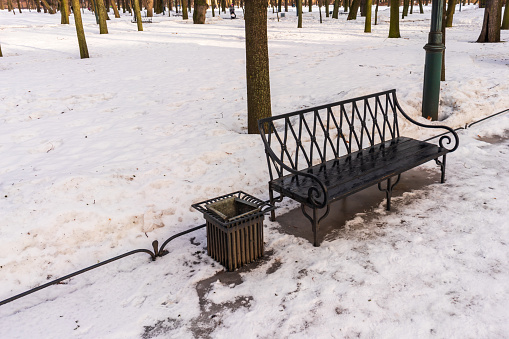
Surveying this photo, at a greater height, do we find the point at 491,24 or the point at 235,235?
the point at 491,24

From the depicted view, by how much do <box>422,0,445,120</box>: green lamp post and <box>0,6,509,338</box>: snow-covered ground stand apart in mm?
646

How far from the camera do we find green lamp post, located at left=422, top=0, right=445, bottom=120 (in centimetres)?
679

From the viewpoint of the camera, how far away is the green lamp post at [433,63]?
22.3 feet

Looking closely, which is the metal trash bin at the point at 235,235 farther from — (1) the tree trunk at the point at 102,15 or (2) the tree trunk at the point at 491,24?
(1) the tree trunk at the point at 102,15

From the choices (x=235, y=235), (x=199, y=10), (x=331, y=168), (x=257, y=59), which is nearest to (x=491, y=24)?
(x=257, y=59)

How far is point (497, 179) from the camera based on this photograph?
5.40 meters

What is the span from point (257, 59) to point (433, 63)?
325 cm

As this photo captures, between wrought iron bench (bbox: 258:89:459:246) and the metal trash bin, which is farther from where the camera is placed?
wrought iron bench (bbox: 258:89:459:246)

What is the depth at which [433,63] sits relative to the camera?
7051 millimetres

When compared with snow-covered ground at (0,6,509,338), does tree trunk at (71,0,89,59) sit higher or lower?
higher

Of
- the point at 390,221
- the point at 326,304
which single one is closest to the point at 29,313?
the point at 326,304

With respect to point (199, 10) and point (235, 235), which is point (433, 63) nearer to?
point (235, 235)

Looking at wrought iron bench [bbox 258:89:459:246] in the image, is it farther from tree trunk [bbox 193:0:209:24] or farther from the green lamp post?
tree trunk [bbox 193:0:209:24]

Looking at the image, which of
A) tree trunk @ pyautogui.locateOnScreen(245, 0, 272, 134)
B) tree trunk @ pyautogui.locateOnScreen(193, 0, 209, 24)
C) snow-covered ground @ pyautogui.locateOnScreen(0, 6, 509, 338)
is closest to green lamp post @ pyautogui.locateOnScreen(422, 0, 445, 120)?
snow-covered ground @ pyautogui.locateOnScreen(0, 6, 509, 338)
